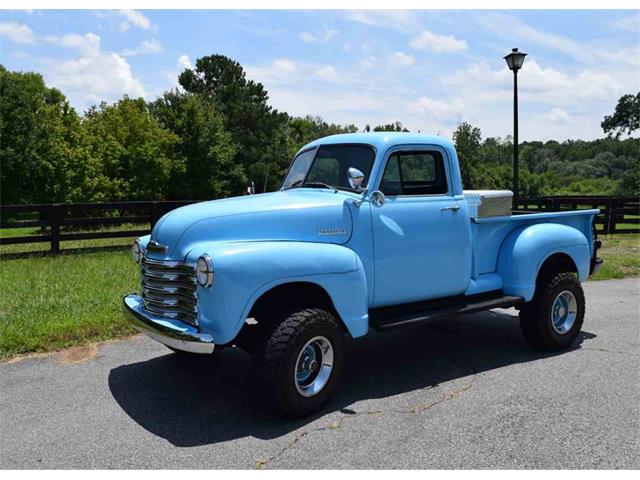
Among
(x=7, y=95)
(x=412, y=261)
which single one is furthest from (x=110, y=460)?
(x=7, y=95)

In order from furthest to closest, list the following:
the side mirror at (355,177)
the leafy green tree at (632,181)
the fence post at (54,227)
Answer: the leafy green tree at (632,181) < the fence post at (54,227) < the side mirror at (355,177)

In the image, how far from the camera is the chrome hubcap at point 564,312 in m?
5.95

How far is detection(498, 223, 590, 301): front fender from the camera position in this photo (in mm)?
5633

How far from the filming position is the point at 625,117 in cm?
4675

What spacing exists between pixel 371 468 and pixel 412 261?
6.61 feet

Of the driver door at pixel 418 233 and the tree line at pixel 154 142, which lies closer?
the driver door at pixel 418 233

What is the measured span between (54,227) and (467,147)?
63306 millimetres

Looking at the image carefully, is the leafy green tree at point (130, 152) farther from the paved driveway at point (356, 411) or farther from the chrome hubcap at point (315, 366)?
the chrome hubcap at point (315, 366)

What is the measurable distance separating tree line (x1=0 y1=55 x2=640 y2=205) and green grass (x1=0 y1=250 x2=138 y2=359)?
26919 millimetres

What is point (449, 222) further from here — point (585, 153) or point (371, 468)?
point (585, 153)

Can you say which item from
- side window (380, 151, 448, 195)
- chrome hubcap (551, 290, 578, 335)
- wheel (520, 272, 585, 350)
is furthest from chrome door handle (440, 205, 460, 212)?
chrome hubcap (551, 290, 578, 335)

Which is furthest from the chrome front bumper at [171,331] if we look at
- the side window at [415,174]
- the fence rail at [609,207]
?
the fence rail at [609,207]

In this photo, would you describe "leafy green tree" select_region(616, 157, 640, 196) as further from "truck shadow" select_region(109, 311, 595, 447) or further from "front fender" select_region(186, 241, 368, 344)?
"front fender" select_region(186, 241, 368, 344)

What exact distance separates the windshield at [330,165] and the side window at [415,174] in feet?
0.76
